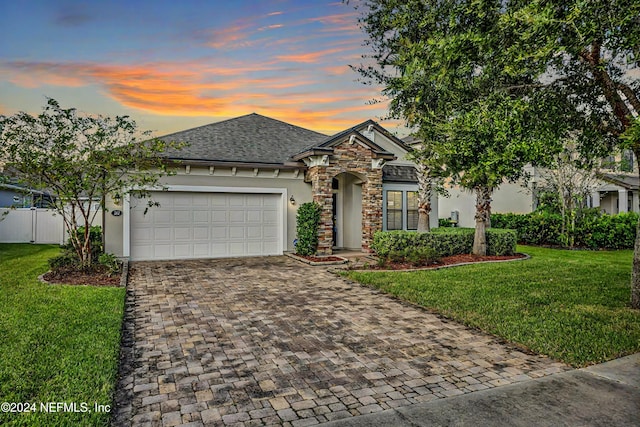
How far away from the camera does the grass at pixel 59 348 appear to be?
3.46 m

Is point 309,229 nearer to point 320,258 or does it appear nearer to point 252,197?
point 320,258

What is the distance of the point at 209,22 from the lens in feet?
35.3

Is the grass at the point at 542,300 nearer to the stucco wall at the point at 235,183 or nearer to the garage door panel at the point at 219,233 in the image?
the stucco wall at the point at 235,183

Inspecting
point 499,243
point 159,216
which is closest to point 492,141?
point 499,243

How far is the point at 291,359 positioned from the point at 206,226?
30.5ft

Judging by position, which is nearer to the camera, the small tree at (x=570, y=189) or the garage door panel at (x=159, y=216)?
the garage door panel at (x=159, y=216)

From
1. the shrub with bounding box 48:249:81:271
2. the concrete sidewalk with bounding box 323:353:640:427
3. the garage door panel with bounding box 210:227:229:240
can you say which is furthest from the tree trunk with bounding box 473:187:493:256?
the shrub with bounding box 48:249:81:271

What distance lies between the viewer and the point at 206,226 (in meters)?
13.2

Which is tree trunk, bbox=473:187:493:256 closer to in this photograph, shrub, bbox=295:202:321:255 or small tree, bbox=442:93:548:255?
shrub, bbox=295:202:321:255

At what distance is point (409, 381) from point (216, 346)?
242 centimetres

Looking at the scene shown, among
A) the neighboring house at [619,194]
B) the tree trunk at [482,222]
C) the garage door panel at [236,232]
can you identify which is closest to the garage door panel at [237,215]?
the garage door panel at [236,232]

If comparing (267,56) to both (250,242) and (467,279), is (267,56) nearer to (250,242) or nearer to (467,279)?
(250,242)

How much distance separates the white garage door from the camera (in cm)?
1252

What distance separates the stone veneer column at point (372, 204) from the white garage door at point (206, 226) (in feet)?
9.97
